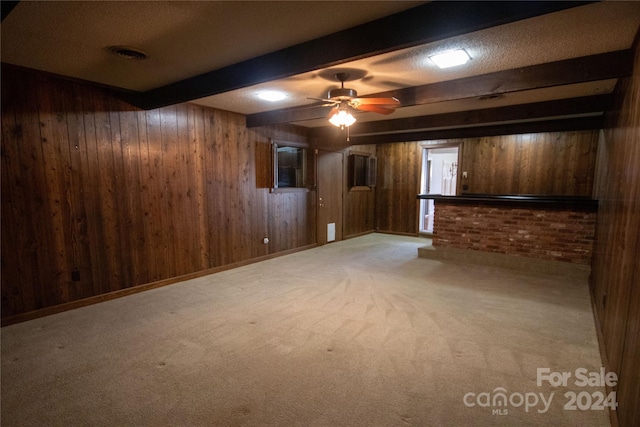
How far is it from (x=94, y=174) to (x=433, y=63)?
12.0 feet

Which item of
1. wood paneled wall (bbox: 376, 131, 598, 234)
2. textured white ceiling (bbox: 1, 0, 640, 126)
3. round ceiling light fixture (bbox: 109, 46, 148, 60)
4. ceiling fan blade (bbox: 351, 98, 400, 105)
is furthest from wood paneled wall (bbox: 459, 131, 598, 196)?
round ceiling light fixture (bbox: 109, 46, 148, 60)

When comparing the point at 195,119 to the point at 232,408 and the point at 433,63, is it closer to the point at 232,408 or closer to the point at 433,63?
the point at 433,63

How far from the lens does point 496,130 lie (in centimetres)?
581

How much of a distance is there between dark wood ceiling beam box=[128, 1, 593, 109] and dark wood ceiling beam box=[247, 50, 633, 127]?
4.56 feet

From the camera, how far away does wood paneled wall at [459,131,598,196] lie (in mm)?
5648

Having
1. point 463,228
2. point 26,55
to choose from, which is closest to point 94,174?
point 26,55

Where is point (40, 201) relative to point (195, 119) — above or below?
below

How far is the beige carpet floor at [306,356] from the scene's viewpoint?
70.7 inches

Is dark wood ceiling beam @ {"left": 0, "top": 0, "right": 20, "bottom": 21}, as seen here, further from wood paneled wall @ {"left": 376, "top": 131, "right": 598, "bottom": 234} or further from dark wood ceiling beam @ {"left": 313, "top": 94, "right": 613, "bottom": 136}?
wood paneled wall @ {"left": 376, "top": 131, "right": 598, "bottom": 234}

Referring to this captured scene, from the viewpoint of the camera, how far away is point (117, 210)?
356cm

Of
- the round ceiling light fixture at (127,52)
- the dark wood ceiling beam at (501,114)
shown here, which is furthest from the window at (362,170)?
the round ceiling light fixture at (127,52)

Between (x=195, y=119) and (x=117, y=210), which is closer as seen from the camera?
(x=117, y=210)

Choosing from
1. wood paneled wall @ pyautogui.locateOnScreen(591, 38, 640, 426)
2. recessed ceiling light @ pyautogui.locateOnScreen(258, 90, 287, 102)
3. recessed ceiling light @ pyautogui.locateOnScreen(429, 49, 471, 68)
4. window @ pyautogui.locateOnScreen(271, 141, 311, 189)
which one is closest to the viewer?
wood paneled wall @ pyautogui.locateOnScreen(591, 38, 640, 426)

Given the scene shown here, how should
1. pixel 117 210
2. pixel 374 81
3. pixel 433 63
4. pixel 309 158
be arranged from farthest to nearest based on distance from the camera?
pixel 309 158
pixel 117 210
pixel 374 81
pixel 433 63
